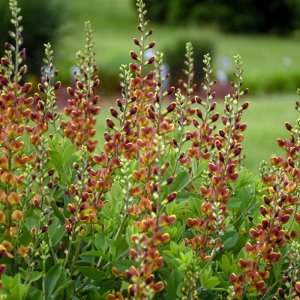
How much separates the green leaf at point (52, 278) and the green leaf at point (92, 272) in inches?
2.6

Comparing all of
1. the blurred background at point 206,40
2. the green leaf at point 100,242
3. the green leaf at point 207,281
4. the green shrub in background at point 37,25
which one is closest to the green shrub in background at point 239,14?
the blurred background at point 206,40

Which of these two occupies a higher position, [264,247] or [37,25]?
[37,25]

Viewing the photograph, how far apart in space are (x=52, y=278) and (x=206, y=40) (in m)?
11.7

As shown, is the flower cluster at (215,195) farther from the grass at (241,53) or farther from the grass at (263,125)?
the grass at (241,53)

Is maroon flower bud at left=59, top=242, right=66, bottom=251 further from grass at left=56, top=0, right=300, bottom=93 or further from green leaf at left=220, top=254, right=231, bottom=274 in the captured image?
grass at left=56, top=0, right=300, bottom=93

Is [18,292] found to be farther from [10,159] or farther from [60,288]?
[10,159]

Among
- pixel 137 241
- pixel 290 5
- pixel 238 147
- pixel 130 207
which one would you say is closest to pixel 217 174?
pixel 238 147

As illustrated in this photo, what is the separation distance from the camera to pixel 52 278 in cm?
216

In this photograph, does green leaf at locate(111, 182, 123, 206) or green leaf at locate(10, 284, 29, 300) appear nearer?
green leaf at locate(10, 284, 29, 300)

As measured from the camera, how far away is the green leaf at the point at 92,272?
7.20ft

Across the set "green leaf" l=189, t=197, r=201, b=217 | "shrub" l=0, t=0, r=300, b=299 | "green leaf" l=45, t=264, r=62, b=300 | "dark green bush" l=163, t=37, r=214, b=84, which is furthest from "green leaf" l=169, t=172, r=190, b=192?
"dark green bush" l=163, t=37, r=214, b=84

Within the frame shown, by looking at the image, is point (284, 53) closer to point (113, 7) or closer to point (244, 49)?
point (244, 49)

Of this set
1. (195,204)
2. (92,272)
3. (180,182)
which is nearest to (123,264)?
(92,272)

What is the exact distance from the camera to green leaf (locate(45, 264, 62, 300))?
2152mm
